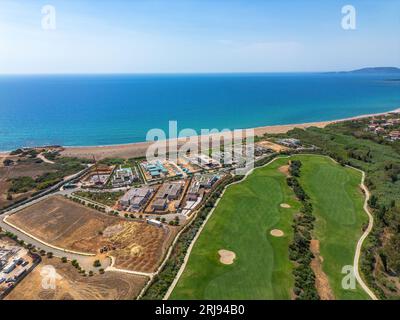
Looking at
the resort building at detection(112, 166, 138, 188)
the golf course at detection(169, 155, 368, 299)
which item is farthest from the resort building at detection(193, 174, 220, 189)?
the resort building at detection(112, 166, 138, 188)

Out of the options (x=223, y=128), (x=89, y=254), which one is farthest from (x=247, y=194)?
(x=223, y=128)

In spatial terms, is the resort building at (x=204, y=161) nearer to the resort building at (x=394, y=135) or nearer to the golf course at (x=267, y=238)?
the golf course at (x=267, y=238)

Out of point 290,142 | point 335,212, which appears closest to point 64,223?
point 335,212

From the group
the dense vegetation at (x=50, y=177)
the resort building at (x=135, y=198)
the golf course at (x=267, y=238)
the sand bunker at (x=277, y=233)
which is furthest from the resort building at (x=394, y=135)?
the dense vegetation at (x=50, y=177)

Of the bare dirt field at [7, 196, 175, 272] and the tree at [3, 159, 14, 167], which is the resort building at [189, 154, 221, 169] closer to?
the bare dirt field at [7, 196, 175, 272]

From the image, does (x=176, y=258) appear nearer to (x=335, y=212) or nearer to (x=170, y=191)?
(x=170, y=191)
